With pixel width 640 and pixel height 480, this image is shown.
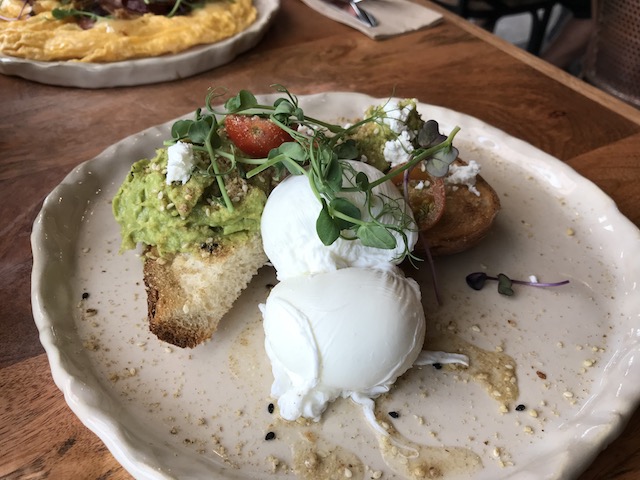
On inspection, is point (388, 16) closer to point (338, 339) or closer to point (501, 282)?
point (501, 282)

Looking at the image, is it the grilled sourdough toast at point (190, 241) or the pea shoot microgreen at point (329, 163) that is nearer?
the pea shoot microgreen at point (329, 163)

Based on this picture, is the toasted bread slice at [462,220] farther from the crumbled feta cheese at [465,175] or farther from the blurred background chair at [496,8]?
the blurred background chair at [496,8]

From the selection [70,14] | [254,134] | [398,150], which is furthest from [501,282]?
[70,14]

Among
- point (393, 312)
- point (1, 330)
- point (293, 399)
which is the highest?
point (393, 312)

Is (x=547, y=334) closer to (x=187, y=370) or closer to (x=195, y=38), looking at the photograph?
(x=187, y=370)

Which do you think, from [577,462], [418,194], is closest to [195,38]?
[418,194]

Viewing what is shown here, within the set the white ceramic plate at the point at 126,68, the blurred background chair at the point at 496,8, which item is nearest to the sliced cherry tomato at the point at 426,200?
the white ceramic plate at the point at 126,68
